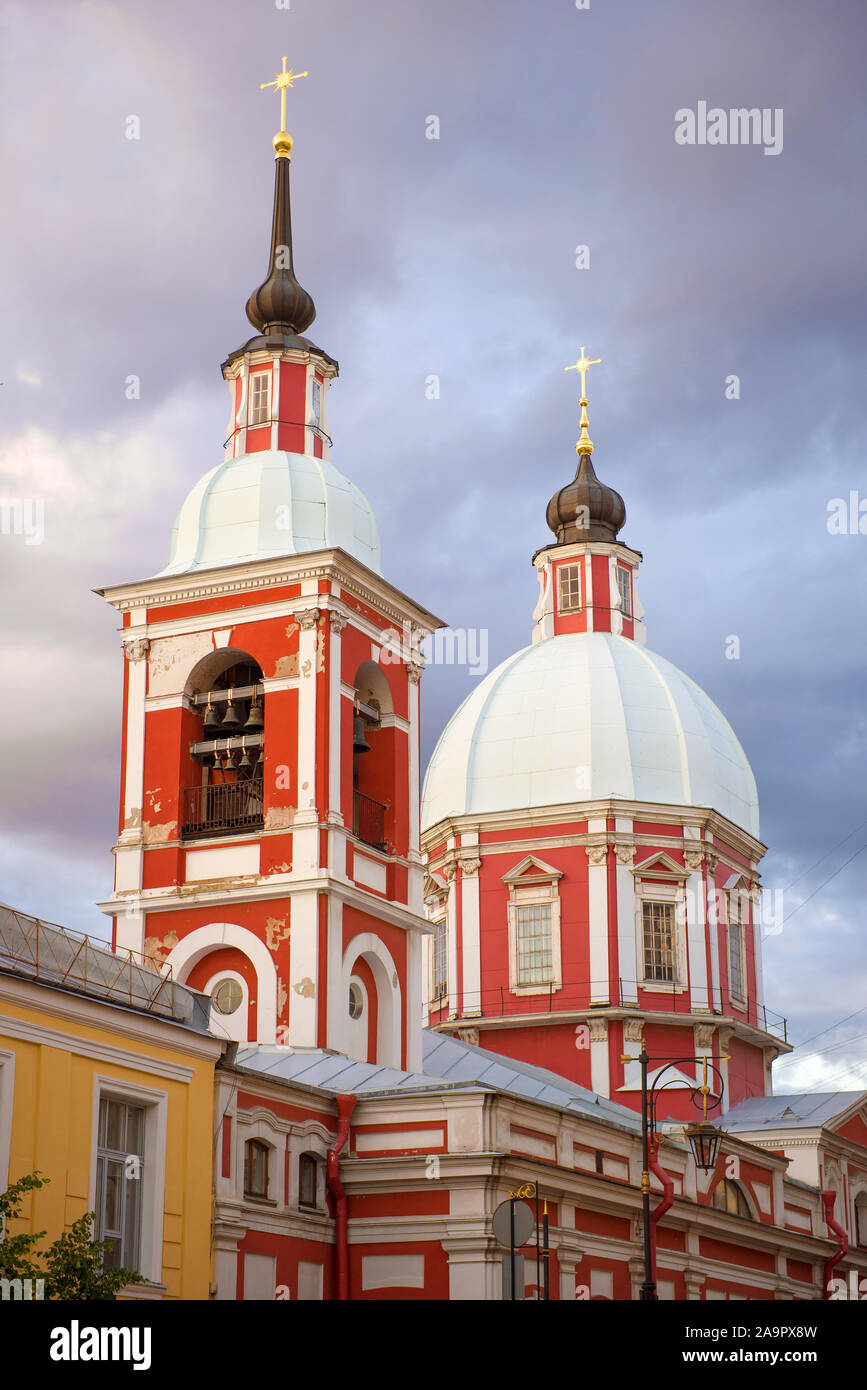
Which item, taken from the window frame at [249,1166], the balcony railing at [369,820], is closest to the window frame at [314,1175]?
the window frame at [249,1166]

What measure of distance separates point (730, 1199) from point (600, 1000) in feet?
23.8

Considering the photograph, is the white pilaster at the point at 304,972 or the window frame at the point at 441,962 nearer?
the white pilaster at the point at 304,972

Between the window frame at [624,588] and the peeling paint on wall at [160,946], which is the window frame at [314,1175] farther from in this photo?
the window frame at [624,588]

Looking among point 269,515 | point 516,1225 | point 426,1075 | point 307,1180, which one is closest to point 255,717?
point 269,515

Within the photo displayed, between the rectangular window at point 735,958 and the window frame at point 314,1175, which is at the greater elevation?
the rectangular window at point 735,958

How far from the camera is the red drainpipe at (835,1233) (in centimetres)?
3800

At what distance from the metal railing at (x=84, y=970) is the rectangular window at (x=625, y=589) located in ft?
84.8

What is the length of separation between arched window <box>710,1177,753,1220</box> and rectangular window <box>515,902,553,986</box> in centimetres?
821

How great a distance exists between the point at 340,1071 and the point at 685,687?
65.4 feet

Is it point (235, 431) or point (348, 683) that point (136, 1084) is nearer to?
point (348, 683)

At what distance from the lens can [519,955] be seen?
141ft

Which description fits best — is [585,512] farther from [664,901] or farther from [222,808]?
[222,808]

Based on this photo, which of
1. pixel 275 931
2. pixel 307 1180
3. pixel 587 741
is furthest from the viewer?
pixel 587 741

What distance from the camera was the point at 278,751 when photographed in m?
30.2
